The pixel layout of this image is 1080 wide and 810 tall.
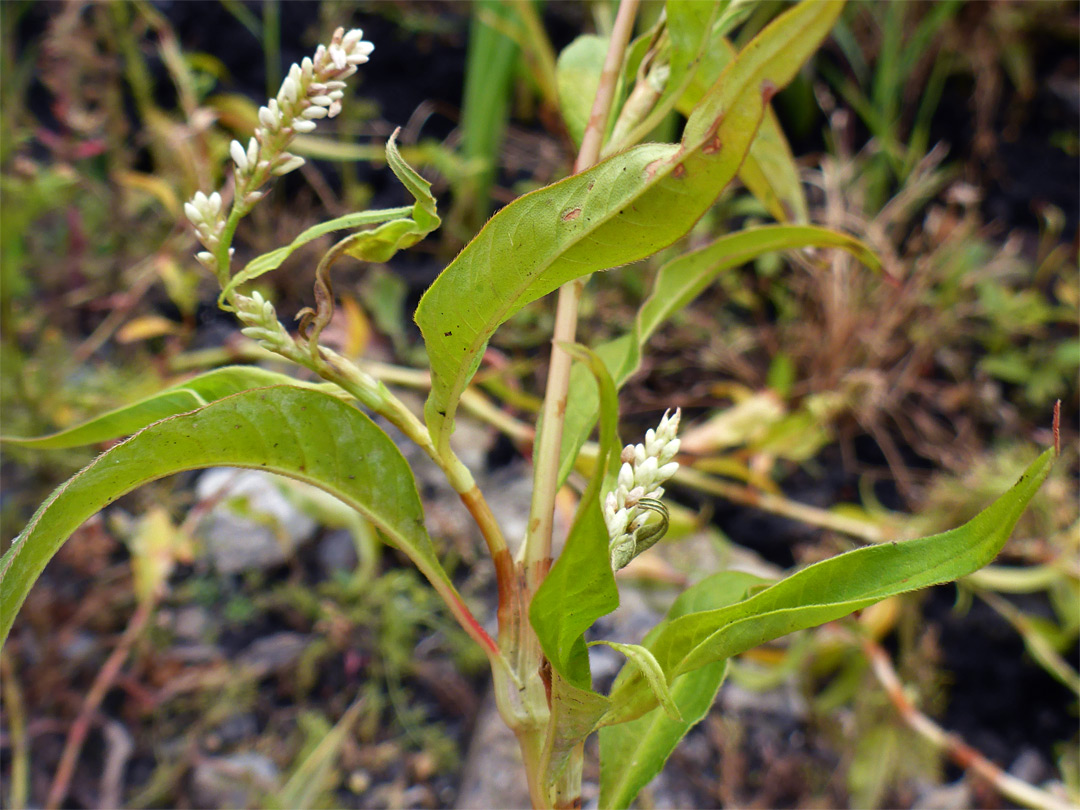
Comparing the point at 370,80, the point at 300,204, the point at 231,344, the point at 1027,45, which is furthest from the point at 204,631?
the point at 1027,45

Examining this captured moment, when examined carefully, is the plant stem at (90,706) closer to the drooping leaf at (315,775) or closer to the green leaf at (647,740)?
the drooping leaf at (315,775)

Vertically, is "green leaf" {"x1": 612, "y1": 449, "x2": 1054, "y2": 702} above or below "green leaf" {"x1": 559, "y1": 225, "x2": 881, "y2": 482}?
below

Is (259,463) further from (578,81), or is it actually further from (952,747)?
(952,747)

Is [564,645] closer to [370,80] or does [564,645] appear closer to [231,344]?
[231,344]

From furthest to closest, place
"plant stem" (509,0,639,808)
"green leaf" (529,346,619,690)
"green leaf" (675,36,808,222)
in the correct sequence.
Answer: "green leaf" (675,36,808,222), "plant stem" (509,0,639,808), "green leaf" (529,346,619,690)

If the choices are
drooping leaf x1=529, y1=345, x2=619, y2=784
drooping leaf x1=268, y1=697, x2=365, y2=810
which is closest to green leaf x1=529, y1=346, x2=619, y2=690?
drooping leaf x1=529, y1=345, x2=619, y2=784

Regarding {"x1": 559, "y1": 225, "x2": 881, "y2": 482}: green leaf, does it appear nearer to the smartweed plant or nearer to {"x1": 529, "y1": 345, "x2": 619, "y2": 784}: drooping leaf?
the smartweed plant

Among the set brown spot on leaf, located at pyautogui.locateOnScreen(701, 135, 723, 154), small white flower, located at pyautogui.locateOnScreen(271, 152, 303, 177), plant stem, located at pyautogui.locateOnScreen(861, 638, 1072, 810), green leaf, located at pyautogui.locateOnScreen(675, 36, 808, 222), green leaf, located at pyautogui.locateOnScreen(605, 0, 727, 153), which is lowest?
plant stem, located at pyautogui.locateOnScreen(861, 638, 1072, 810)
